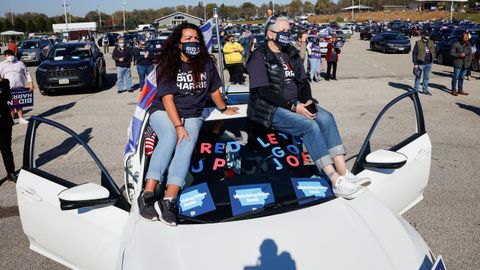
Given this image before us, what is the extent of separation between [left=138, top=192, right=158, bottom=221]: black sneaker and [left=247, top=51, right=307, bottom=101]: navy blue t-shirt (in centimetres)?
137

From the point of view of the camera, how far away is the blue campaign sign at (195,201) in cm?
266

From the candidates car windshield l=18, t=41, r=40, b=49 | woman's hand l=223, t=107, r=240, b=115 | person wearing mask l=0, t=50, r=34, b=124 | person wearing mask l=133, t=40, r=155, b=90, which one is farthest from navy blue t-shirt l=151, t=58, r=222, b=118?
car windshield l=18, t=41, r=40, b=49

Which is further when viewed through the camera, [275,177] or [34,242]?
[34,242]

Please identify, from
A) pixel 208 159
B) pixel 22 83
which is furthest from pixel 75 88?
pixel 208 159

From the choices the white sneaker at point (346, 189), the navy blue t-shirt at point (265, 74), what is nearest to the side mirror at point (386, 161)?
the white sneaker at point (346, 189)

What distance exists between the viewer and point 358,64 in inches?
832

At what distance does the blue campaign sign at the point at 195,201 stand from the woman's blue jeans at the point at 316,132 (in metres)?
0.86

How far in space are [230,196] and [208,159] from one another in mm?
506

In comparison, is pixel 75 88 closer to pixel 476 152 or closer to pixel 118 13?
pixel 476 152

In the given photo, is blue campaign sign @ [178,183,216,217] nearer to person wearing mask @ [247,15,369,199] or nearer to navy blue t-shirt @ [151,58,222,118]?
navy blue t-shirt @ [151,58,222,118]

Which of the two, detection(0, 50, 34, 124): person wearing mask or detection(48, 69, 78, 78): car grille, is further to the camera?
detection(48, 69, 78, 78): car grille

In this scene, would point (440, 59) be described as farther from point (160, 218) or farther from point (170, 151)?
point (160, 218)

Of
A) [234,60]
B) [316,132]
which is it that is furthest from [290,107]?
[234,60]

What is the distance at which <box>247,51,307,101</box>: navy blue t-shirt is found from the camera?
11.8 feet
